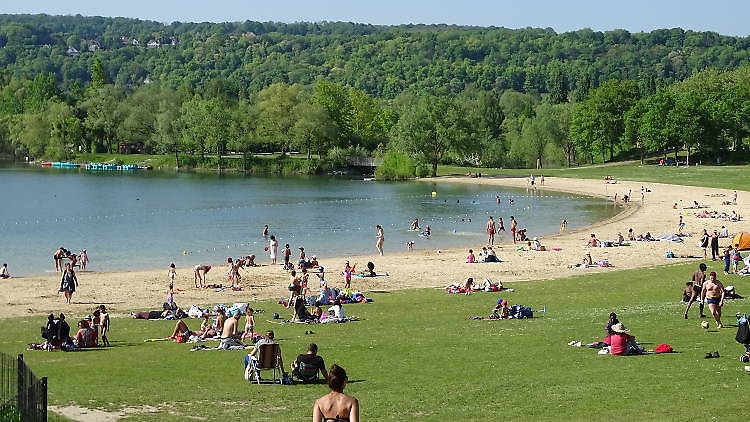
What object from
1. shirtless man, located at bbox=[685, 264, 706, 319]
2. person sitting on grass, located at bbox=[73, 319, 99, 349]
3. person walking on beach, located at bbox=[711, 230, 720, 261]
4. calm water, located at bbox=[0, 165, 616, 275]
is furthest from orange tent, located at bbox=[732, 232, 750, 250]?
person sitting on grass, located at bbox=[73, 319, 99, 349]

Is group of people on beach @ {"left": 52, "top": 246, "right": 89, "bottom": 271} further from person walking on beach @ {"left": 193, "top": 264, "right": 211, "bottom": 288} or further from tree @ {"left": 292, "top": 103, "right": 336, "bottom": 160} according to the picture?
tree @ {"left": 292, "top": 103, "right": 336, "bottom": 160}

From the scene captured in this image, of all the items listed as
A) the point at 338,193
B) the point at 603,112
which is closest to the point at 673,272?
the point at 338,193

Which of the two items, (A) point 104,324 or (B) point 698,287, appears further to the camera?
(B) point 698,287

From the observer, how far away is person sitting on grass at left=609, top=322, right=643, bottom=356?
20641mm

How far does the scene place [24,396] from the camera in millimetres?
13180

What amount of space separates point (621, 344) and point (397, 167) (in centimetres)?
9872

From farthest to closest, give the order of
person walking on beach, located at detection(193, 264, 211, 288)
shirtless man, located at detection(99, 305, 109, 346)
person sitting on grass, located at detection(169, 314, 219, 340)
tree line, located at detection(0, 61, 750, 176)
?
tree line, located at detection(0, 61, 750, 176)
person walking on beach, located at detection(193, 264, 211, 288)
person sitting on grass, located at detection(169, 314, 219, 340)
shirtless man, located at detection(99, 305, 109, 346)

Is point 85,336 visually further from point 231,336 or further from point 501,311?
point 501,311

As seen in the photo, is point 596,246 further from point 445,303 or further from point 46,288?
point 46,288

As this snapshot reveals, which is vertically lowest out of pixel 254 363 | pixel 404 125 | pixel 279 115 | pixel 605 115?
pixel 254 363

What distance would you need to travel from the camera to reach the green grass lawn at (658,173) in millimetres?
93812

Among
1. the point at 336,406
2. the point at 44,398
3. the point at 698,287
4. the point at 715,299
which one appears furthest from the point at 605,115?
the point at 336,406

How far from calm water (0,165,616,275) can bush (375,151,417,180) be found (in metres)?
5.40

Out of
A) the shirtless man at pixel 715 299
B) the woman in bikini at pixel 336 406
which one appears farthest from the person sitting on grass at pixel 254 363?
the shirtless man at pixel 715 299
